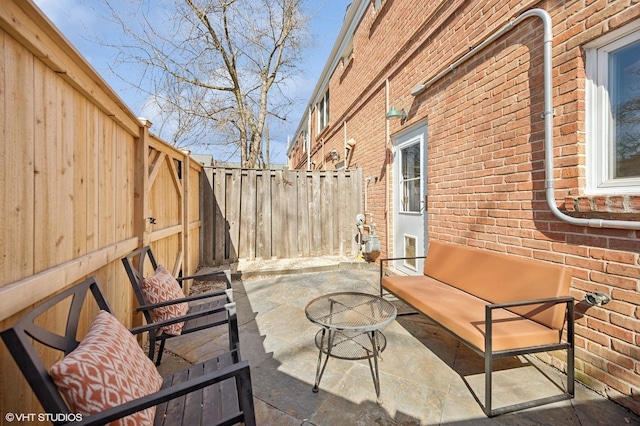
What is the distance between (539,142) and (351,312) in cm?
211

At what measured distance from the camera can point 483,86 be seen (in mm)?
2785

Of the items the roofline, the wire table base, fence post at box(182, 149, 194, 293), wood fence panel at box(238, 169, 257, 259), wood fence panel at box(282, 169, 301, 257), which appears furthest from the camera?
the roofline

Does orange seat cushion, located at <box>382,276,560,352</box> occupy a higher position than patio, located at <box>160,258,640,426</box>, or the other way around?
orange seat cushion, located at <box>382,276,560,352</box>

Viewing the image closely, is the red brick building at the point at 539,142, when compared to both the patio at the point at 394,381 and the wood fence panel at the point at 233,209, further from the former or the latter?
the wood fence panel at the point at 233,209

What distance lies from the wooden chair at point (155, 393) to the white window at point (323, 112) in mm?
8912

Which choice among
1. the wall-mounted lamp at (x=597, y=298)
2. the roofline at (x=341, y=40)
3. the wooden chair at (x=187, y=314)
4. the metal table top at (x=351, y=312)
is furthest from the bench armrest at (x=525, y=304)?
the roofline at (x=341, y=40)

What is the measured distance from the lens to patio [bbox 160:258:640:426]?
1664mm

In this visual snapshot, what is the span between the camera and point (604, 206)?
5.81 ft

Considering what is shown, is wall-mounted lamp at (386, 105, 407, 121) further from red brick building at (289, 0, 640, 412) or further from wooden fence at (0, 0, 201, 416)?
wooden fence at (0, 0, 201, 416)

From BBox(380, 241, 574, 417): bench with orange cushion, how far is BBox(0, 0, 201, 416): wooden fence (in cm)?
232

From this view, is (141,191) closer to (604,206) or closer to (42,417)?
(42,417)

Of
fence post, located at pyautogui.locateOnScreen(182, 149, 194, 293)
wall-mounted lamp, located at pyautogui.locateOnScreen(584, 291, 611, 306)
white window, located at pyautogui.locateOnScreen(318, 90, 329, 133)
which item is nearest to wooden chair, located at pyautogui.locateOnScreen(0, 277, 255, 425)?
wall-mounted lamp, located at pyautogui.locateOnScreen(584, 291, 611, 306)

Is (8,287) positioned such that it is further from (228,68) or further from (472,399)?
(228,68)

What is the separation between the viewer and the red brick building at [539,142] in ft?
5.86
